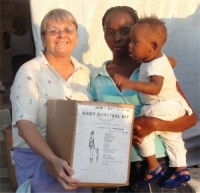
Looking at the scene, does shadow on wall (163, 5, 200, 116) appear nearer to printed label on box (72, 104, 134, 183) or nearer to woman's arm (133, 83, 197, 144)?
woman's arm (133, 83, 197, 144)

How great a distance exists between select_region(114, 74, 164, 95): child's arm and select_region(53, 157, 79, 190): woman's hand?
1.52 feet

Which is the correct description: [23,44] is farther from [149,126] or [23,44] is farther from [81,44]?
[149,126]

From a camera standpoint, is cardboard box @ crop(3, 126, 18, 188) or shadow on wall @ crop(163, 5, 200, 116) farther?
shadow on wall @ crop(163, 5, 200, 116)

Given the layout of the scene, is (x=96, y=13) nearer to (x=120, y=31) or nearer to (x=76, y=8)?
(x=76, y=8)

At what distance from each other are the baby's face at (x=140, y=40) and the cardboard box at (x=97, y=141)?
379 mm

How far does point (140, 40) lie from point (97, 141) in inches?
23.7

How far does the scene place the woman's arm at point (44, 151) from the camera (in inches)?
69.8

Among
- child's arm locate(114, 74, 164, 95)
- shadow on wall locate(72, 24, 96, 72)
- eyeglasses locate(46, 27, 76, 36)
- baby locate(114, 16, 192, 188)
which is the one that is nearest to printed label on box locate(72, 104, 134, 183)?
child's arm locate(114, 74, 164, 95)

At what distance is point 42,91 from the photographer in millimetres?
2021

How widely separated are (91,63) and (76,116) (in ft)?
4.91

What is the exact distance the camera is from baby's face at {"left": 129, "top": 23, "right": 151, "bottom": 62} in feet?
6.73

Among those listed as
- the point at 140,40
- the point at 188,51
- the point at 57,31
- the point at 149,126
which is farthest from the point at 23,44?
the point at 149,126

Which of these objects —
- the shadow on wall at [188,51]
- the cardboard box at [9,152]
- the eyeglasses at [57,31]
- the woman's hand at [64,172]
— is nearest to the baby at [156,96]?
the eyeglasses at [57,31]

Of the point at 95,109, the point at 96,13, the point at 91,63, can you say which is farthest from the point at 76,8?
the point at 95,109
